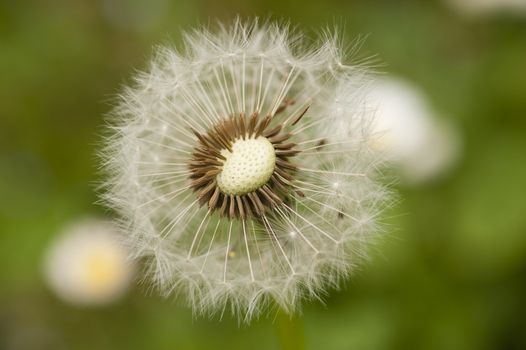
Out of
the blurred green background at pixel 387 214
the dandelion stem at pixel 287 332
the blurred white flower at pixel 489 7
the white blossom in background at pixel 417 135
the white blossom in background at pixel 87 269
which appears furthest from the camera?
the blurred white flower at pixel 489 7

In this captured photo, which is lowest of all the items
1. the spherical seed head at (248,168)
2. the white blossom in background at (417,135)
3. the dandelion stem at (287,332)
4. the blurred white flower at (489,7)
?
the dandelion stem at (287,332)

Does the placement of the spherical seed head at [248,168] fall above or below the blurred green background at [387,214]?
below

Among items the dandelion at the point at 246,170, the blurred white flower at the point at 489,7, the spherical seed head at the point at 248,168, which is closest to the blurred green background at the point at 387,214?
the blurred white flower at the point at 489,7

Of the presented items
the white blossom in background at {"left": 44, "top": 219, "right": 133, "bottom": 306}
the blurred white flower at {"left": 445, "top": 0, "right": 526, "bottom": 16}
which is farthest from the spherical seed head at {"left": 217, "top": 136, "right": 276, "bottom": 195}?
the blurred white flower at {"left": 445, "top": 0, "right": 526, "bottom": 16}

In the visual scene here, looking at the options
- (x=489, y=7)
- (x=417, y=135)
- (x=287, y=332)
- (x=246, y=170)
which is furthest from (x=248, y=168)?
Answer: (x=489, y=7)

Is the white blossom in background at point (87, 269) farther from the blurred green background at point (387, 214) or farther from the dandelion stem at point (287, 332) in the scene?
the dandelion stem at point (287, 332)

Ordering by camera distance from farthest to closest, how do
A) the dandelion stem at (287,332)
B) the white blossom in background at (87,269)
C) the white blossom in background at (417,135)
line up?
the white blossom in background at (87,269), the white blossom in background at (417,135), the dandelion stem at (287,332)
